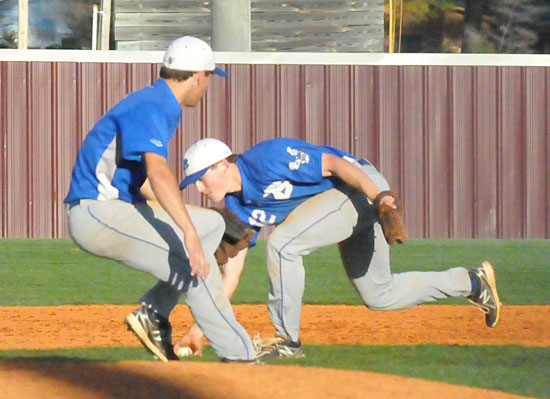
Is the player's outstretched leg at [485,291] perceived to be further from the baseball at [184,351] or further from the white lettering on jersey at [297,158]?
the baseball at [184,351]

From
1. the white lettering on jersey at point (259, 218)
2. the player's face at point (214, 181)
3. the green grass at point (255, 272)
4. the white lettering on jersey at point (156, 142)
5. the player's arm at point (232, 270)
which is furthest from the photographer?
the green grass at point (255, 272)

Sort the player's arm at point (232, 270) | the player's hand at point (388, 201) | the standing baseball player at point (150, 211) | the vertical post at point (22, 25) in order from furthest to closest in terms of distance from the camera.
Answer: the vertical post at point (22, 25) → the player's arm at point (232, 270) → the player's hand at point (388, 201) → the standing baseball player at point (150, 211)

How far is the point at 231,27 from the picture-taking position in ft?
60.0

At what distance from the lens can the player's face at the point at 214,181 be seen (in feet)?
19.3

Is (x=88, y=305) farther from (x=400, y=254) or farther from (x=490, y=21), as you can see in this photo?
(x=490, y=21)

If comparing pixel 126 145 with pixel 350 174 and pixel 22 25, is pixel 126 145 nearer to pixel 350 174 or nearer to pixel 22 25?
pixel 350 174

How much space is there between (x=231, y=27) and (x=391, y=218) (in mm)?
12894

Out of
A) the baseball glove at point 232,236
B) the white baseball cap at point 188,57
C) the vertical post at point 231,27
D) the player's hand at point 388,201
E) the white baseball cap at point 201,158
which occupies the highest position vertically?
the vertical post at point 231,27

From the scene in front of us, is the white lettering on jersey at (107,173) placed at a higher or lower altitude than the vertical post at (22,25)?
lower

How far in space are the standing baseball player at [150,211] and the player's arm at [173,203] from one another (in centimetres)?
8

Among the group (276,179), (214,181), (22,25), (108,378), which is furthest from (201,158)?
(22,25)

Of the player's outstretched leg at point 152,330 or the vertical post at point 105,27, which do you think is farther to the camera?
the vertical post at point 105,27

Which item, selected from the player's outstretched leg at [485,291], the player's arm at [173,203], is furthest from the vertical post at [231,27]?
the player's arm at [173,203]

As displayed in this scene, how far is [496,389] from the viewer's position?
194 inches
